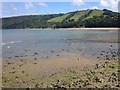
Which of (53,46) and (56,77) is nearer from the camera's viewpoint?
Result: (56,77)

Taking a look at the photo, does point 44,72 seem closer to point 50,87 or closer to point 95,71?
point 95,71

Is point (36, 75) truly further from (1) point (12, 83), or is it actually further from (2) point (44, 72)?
(1) point (12, 83)

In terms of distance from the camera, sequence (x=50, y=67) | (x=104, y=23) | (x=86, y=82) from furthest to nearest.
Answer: (x=104, y=23), (x=50, y=67), (x=86, y=82)

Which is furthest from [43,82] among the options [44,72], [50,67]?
[50,67]

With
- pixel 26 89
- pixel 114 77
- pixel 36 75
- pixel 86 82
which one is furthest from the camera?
pixel 36 75

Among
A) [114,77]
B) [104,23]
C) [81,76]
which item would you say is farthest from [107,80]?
[104,23]

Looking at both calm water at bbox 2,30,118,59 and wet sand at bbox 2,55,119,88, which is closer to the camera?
wet sand at bbox 2,55,119,88

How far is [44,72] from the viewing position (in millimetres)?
23109

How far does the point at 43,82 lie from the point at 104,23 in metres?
161

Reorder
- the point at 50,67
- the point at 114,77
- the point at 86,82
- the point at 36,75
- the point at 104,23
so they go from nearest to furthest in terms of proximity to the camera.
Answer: the point at 86,82
the point at 114,77
the point at 36,75
the point at 50,67
the point at 104,23

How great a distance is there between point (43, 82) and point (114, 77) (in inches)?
198

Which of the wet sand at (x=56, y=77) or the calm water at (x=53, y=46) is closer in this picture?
the wet sand at (x=56, y=77)

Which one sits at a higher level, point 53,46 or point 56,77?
point 56,77

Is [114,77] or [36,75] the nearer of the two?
[114,77]
